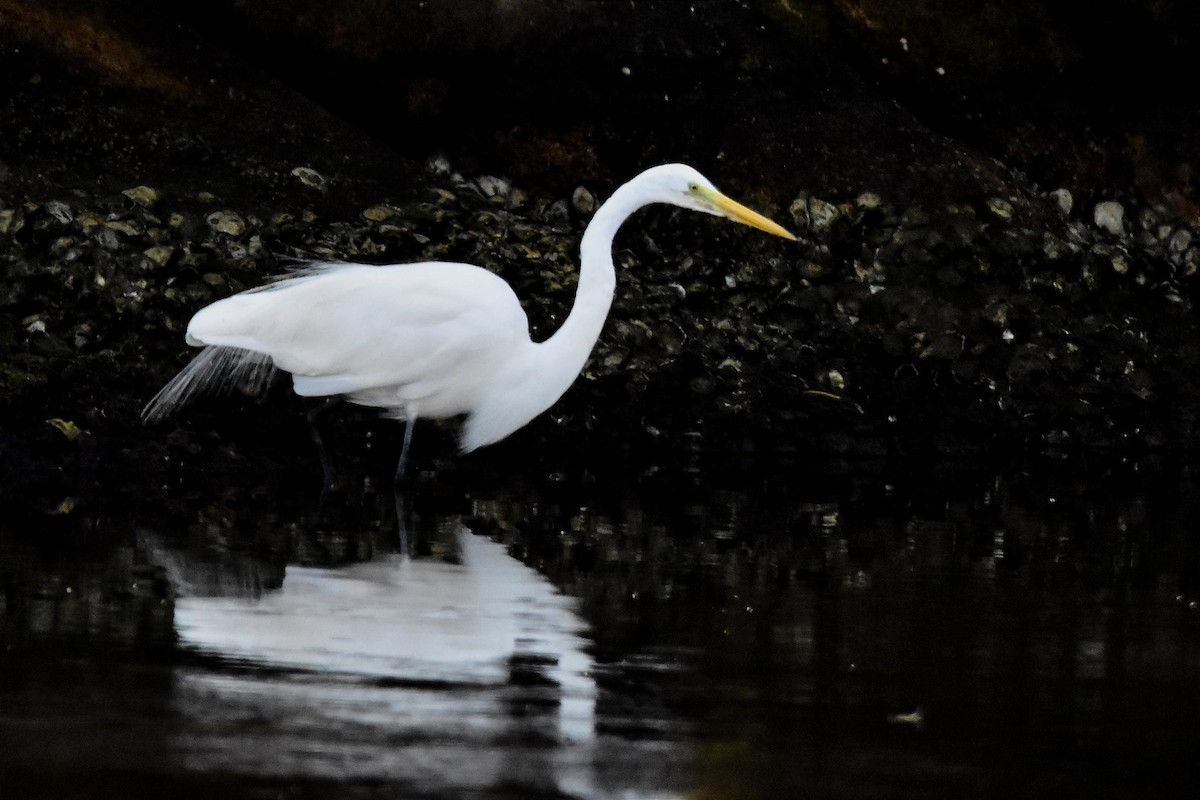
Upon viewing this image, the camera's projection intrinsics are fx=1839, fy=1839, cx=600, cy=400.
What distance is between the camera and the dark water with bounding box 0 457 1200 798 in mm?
3664

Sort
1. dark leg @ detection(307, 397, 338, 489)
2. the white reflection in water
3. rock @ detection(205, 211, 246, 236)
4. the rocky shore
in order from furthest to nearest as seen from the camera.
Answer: rock @ detection(205, 211, 246, 236), the rocky shore, dark leg @ detection(307, 397, 338, 489), the white reflection in water

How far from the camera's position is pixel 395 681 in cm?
432

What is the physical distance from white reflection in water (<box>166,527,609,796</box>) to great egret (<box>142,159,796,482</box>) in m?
1.88

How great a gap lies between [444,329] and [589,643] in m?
3.00

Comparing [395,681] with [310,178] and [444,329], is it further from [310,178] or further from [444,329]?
[310,178]

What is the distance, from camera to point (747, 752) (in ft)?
12.6

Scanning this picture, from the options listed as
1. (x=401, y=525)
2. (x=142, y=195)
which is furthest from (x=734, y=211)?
(x=142, y=195)

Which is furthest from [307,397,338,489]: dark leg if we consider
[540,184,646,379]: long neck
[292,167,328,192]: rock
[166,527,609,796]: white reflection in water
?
[292,167,328,192]: rock

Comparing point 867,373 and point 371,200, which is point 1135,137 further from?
point 371,200

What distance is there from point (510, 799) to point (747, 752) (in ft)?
2.04

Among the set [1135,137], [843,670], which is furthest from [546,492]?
[1135,137]

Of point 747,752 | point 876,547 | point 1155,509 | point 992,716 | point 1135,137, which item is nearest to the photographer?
point 747,752

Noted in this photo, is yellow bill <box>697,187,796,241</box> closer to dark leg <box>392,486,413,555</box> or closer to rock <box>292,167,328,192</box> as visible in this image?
dark leg <box>392,486,413,555</box>

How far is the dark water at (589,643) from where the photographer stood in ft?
12.0
